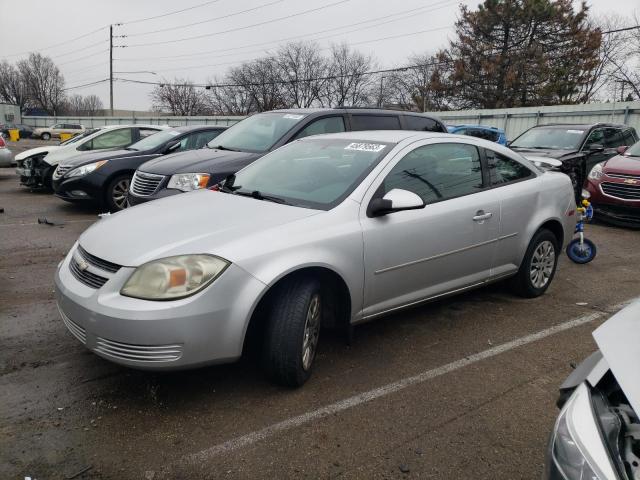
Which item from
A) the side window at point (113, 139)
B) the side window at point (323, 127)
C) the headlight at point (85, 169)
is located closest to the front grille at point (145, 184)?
the side window at point (323, 127)

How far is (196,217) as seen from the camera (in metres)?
3.36

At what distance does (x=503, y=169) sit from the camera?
183 inches

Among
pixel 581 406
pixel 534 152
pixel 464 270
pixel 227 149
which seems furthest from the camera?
pixel 534 152

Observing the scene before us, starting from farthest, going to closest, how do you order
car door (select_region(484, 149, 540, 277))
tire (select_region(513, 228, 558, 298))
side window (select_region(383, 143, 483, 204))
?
tire (select_region(513, 228, 558, 298)) → car door (select_region(484, 149, 540, 277)) → side window (select_region(383, 143, 483, 204))

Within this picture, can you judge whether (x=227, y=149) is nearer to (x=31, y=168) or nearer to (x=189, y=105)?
(x=31, y=168)

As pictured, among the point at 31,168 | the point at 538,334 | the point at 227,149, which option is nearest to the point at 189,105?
the point at 31,168

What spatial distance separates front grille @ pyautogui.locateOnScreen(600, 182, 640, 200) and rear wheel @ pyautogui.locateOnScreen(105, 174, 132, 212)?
8.18m

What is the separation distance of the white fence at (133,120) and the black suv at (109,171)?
16.4m

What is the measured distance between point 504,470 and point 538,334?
74.5 inches

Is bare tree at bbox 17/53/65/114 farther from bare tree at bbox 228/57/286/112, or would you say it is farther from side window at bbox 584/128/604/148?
side window at bbox 584/128/604/148

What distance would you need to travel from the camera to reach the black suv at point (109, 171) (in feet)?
27.7

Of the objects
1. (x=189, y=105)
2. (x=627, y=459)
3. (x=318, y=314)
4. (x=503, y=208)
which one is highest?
(x=189, y=105)

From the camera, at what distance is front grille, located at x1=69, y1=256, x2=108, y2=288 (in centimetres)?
295

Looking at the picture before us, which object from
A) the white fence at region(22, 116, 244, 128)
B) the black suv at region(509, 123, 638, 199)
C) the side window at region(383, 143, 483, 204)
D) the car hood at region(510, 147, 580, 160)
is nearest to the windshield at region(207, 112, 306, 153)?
the side window at region(383, 143, 483, 204)
